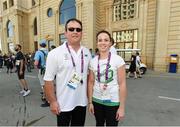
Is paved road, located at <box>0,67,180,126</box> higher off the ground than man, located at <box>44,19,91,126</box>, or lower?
lower

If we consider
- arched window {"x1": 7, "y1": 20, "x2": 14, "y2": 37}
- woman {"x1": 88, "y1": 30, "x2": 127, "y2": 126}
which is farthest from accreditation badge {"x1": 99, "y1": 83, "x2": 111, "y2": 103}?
arched window {"x1": 7, "y1": 20, "x2": 14, "y2": 37}

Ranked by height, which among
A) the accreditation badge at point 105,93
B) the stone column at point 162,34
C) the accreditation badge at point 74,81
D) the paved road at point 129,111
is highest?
the stone column at point 162,34

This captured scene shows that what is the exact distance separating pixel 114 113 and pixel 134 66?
828cm

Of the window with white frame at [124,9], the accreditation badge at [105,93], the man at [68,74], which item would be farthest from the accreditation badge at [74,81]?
the window with white frame at [124,9]

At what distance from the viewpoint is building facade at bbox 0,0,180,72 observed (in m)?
13.4

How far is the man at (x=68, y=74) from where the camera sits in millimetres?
1852

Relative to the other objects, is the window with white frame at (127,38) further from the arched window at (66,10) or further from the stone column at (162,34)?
the arched window at (66,10)

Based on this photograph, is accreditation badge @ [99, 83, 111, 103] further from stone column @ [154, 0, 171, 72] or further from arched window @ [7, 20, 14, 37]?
arched window @ [7, 20, 14, 37]

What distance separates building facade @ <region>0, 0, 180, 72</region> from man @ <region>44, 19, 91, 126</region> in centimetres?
1333

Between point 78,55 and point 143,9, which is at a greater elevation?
point 143,9

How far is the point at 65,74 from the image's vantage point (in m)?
1.88

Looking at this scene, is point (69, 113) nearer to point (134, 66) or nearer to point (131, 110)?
point (131, 110)

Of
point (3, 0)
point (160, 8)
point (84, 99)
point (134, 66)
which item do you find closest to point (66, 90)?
point (84, 99)

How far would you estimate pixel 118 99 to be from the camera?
2.02 metres
